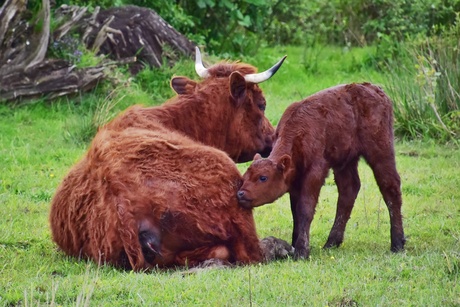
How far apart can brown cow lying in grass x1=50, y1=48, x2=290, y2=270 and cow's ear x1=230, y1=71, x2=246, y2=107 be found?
2.18ft

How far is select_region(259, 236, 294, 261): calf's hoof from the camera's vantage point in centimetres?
707

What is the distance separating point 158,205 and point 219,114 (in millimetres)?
1715

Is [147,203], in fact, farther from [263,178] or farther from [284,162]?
[284,162]

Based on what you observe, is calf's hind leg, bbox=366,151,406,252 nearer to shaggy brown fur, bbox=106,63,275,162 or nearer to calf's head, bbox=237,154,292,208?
calf's head, bbox=237,154,292,208

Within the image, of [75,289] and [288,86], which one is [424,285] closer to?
[75,289]

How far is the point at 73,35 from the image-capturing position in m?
14.0

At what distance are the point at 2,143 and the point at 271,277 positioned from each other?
6.25m

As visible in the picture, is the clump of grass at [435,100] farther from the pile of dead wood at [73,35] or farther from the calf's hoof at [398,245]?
the calf's hoof at [398,245]

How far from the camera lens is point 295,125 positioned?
730cm

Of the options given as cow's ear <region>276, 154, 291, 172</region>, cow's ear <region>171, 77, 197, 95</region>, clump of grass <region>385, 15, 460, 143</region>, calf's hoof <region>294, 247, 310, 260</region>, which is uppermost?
cow's ear <region>171, 77, 197, 95</region>

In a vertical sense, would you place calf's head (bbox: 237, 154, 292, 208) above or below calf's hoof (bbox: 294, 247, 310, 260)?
above

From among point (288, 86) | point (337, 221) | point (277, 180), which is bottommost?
point (288, 86)

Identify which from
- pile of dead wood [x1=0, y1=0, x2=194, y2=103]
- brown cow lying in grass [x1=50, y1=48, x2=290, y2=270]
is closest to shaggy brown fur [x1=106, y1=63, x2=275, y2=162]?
brown cow lying in grass [x1=50, y1=48, x2=290, y2=270]

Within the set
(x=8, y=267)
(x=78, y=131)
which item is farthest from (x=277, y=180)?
(x=78, y=131)
